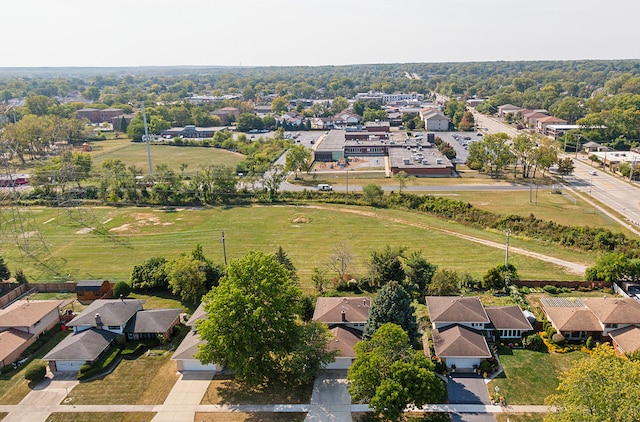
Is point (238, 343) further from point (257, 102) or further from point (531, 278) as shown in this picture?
point (257, 102)

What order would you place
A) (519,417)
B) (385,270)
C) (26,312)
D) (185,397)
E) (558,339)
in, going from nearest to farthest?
(519,417)
(185,397)
(558,339)
(26,312)
(385,270)

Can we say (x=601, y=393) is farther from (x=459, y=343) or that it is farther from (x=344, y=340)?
(x=344, y=340)

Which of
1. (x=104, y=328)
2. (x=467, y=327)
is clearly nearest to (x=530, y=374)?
(x=467, y=327)

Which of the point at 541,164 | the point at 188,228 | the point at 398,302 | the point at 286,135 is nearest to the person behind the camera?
the point at 398,302

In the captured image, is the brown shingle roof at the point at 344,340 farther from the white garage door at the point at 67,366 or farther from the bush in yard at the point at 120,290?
the bush in yard at the point at 120,290

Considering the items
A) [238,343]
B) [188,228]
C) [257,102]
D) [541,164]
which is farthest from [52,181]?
[257,102]
